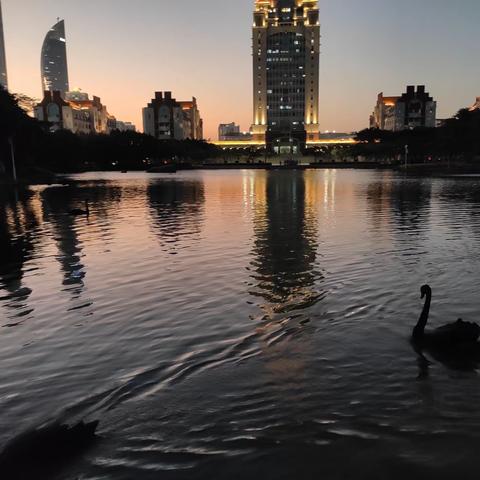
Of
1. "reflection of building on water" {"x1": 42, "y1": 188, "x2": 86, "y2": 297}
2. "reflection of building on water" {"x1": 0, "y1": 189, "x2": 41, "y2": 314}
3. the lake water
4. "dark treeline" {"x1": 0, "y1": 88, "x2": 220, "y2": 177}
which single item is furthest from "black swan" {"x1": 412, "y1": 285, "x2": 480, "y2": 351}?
"dark treeline" {"x1": 0, "y1": 88, "x2": 220, "y2": 177}

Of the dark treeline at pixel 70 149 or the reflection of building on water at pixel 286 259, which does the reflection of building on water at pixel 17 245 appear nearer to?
the reflection of building on water at pixel 286 259

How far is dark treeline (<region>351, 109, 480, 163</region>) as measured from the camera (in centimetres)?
9500

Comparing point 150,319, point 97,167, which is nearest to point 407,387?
point 150,319

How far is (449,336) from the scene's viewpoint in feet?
28.7

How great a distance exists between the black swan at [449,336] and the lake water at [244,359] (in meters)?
0.38

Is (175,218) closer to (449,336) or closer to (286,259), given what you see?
(286,259)

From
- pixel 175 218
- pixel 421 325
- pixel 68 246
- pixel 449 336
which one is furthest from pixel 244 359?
pixel 175 218

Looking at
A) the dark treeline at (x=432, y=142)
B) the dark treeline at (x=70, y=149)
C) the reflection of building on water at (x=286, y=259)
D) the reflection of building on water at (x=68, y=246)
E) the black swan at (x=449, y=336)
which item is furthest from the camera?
the dark treeline at (x=432, y=142)

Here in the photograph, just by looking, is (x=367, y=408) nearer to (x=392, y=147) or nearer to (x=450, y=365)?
(x=450, y=365)

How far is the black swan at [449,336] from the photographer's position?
28.2 ft

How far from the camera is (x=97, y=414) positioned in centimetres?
689

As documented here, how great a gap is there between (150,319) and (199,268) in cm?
488

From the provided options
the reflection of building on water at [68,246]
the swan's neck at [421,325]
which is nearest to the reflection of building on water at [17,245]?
the reflection of building on water at [68,246]

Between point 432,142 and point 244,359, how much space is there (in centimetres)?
13011
